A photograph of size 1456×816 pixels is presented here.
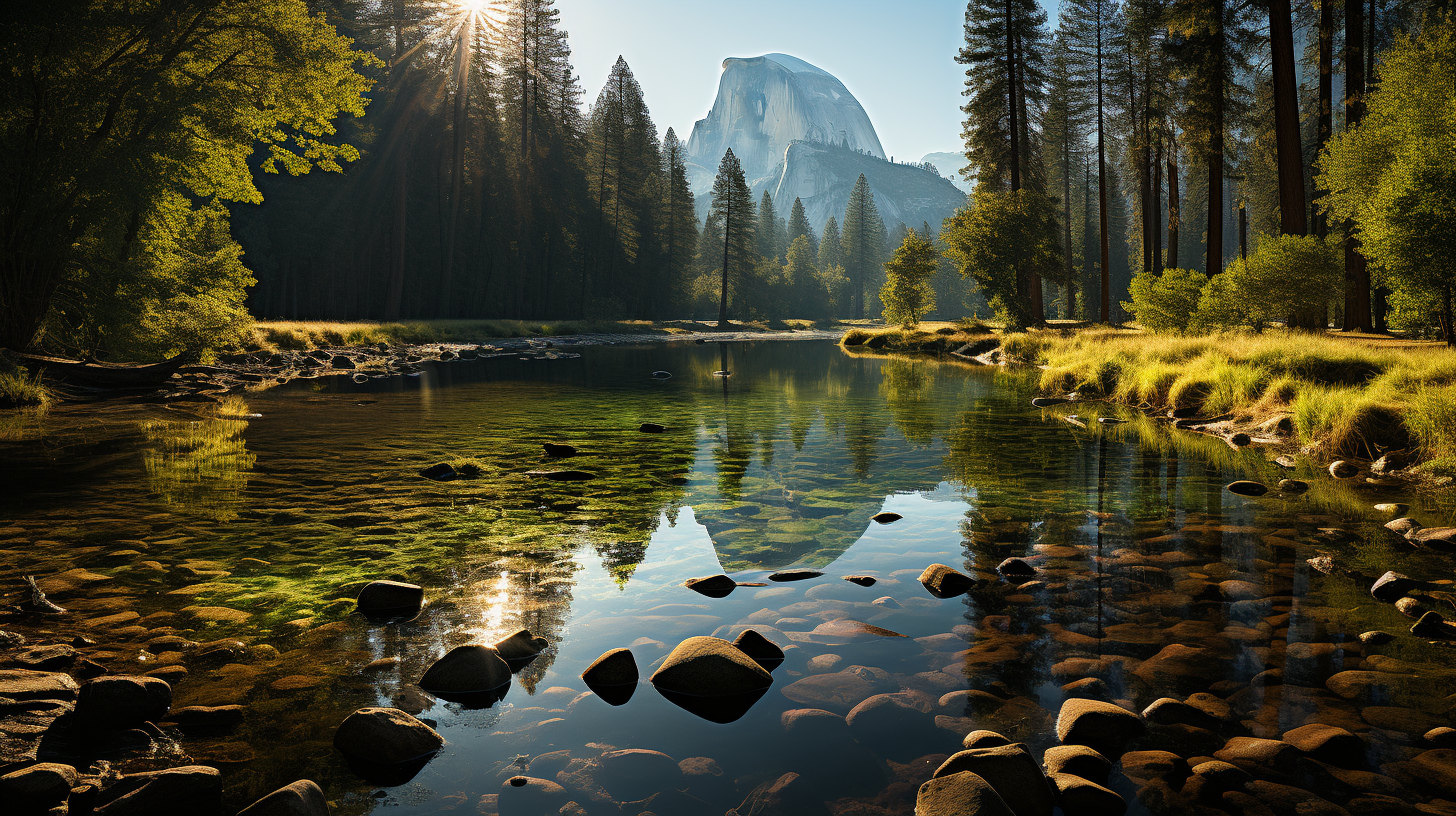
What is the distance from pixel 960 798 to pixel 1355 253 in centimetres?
2531

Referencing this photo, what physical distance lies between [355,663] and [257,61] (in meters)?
18.2

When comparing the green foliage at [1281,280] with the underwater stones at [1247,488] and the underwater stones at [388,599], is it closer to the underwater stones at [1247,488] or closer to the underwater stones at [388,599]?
the underwater stones at [1247,488]

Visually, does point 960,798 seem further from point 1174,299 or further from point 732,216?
point 732,216

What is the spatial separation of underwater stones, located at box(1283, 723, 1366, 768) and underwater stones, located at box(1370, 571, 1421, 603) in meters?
2.53

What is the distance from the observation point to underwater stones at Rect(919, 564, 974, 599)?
600 cm

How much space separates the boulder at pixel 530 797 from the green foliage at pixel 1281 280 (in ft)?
72.3

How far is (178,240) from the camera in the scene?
2256 cm

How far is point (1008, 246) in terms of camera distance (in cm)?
3506

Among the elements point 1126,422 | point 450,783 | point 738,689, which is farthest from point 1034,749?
point 1126,422

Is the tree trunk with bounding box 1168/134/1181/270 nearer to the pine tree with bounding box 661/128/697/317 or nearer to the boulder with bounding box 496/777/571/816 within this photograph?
the boulder with bounding box 496/777/571/816

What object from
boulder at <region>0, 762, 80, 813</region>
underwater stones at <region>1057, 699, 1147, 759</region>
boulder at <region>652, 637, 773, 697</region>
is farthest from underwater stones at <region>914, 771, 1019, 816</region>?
boulder at <region>0, 762, 80, 813</region>

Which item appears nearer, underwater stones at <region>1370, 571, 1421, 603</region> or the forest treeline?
underwater stones at <region>1370, 571, 1421, 603</region>

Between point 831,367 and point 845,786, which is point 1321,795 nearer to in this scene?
point 845,786

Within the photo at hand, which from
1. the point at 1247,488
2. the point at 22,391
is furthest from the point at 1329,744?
the point at 22,391
